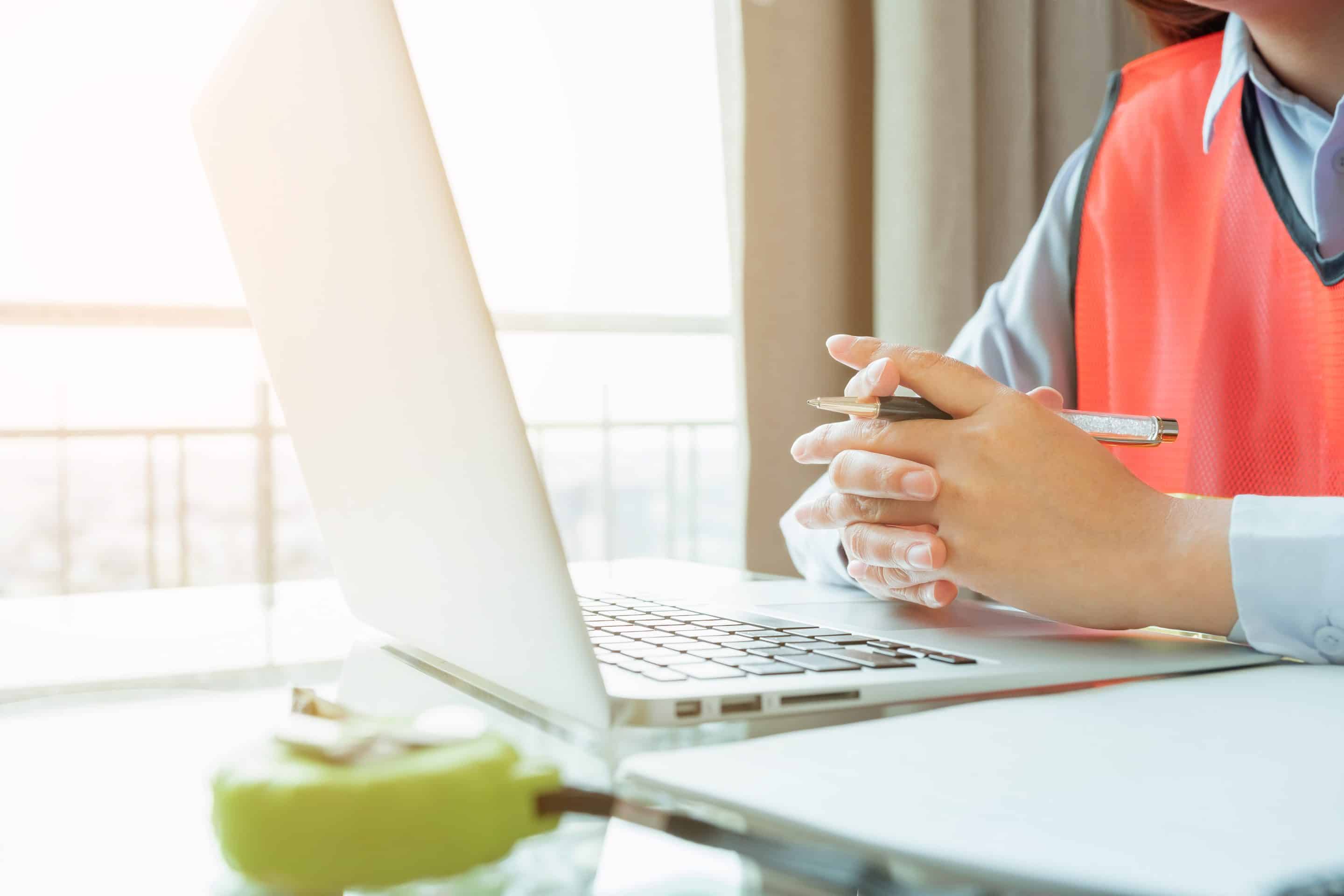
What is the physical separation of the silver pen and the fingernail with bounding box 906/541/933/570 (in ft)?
0.22

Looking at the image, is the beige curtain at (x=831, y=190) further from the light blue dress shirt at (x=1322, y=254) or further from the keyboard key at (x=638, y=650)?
the keyboard key at (x=638, y=650)

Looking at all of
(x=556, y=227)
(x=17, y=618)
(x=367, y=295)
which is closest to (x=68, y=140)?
(x=556, y=227)

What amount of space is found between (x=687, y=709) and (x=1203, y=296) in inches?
30.9

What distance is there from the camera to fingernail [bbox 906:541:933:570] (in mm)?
514

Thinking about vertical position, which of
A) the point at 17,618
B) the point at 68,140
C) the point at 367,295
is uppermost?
the point at 68,140

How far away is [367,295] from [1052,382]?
0.83 metres

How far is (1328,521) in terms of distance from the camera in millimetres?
476

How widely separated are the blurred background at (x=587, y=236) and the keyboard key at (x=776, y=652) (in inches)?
46.9

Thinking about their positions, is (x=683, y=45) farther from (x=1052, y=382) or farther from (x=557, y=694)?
(x=557, y=694)

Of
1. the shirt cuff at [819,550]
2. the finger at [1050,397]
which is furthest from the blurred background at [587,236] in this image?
the finger at [1050,397]

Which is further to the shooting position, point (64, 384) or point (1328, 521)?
point (64, 384)

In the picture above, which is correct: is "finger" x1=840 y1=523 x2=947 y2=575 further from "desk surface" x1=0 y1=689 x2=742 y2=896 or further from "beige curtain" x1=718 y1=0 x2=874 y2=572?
"beige curtain" x1=718 y1=0 x2=874 y2=572

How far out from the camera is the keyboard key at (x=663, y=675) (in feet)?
1.18

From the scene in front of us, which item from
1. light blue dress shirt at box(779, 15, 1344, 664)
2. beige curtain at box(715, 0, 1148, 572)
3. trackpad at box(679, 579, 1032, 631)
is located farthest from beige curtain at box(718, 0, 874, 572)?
trackpad at box(679, 579, 1032, 631)
